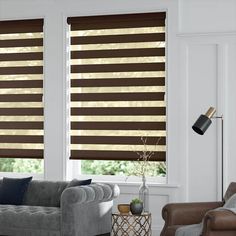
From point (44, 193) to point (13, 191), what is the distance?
0.36m

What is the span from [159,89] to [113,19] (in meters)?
1.04

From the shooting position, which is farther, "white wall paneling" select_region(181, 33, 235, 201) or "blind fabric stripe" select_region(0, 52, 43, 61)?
"blind fabric stripe" select_region(0, 52, 43, 61)

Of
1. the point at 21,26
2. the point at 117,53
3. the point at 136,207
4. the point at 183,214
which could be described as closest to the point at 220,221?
the point at 183,214

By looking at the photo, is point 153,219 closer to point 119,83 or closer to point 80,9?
point 119,83

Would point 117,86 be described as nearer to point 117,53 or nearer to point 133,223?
point 117,53

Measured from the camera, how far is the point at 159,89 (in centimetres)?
854

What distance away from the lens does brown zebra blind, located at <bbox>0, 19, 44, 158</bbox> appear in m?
9.03

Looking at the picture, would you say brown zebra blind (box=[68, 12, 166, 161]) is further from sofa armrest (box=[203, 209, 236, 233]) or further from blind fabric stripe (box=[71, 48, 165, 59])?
sofa armrest (box=[203, 209, 236, 233])

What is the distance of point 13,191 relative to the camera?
8.09 metres

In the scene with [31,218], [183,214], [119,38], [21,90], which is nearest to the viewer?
[183,214]

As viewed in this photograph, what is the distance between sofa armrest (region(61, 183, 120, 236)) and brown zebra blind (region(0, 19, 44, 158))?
1492mm

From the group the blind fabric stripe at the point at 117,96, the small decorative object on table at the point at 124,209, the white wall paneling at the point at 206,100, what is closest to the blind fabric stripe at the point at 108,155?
the white wall paneling at the point at 206,100

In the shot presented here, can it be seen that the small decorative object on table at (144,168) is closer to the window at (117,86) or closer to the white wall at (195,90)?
the window at (117,86)

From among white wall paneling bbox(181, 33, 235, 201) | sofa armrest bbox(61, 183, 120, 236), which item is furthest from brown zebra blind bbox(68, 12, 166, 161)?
sofa armrest bbox(61, 183, 120, 236)
